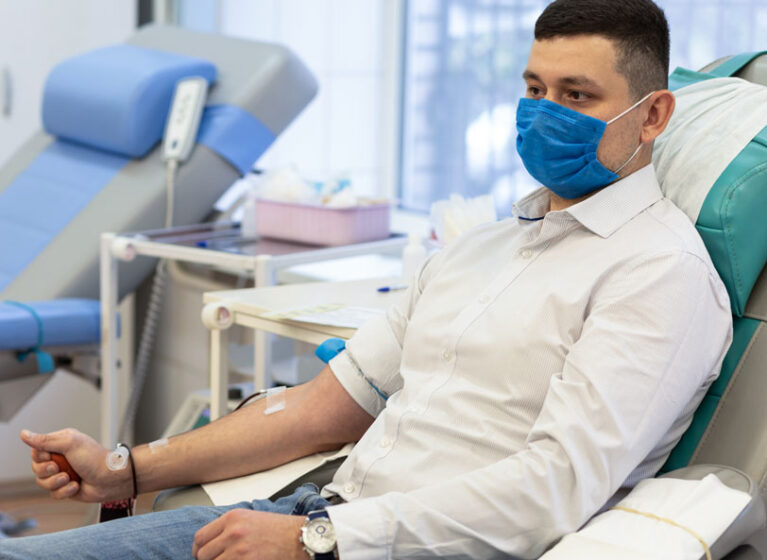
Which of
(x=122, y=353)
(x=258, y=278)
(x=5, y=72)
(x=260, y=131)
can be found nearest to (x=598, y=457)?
(x=258, y=278)

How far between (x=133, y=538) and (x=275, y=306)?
1.99ft

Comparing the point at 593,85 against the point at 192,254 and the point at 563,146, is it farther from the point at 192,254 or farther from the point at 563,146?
the point at 192,254

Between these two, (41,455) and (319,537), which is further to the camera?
(41,455)

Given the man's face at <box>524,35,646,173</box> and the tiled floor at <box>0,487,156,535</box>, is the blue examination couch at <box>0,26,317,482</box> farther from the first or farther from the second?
the man's face at <box>524,35,646,173</box>

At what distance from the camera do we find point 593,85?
1235 mm

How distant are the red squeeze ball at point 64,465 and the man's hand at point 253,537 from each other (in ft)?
1.28

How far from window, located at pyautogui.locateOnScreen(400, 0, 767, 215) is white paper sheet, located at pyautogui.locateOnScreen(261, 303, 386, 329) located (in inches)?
38.6

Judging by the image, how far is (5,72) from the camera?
11.7ft

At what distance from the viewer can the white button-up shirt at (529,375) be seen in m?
1.08

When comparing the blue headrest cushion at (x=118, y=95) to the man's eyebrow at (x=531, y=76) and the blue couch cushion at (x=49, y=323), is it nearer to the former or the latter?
the blue couch cushion at (x=49, y=323)

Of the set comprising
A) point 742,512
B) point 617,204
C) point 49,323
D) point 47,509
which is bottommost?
point 47,509

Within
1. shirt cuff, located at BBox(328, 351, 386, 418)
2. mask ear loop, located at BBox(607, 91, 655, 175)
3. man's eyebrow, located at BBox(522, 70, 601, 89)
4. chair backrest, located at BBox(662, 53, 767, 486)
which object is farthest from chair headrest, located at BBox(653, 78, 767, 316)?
shirt cuff, located at BBox(328, 351, 386, 418)

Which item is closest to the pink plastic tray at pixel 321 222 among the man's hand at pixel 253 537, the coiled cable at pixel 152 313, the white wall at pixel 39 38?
the coiled cable at pixel 152 313

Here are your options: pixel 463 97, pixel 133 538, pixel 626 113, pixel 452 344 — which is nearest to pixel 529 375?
pixel 452 344
